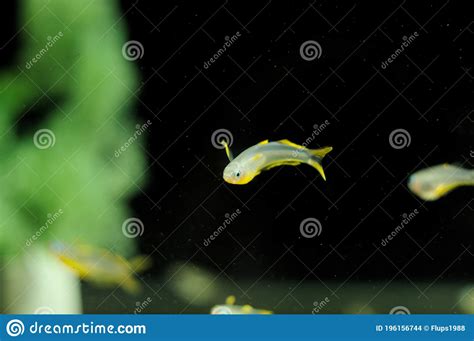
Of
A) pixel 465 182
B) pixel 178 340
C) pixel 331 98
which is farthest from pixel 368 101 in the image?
pixel 178 340

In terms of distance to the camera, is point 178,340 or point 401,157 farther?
point 401,157

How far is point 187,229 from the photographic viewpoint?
3328mm

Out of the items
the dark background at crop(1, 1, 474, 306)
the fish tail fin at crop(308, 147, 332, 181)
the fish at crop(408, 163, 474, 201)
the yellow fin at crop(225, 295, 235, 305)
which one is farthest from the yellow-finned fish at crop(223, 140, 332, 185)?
the yellow fin at crop(225, 295, 235, 305)

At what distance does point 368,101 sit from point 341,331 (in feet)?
3.72

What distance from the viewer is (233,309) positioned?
3309 millimetres

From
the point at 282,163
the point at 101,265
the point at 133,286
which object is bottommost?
the point at 133,286

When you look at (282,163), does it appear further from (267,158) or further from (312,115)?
(312,115)

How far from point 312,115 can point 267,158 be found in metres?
0.32

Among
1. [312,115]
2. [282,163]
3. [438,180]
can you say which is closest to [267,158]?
[282,163]

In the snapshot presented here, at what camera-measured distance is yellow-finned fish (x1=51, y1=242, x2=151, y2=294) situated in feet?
10.9

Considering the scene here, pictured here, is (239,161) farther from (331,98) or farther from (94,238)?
(94,238)

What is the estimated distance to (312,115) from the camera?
3320mm

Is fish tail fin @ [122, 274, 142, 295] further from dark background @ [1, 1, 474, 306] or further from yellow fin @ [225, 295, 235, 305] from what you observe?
yellow fin @ [225, 295, 235, 305]

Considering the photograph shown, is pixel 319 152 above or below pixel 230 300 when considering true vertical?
above
